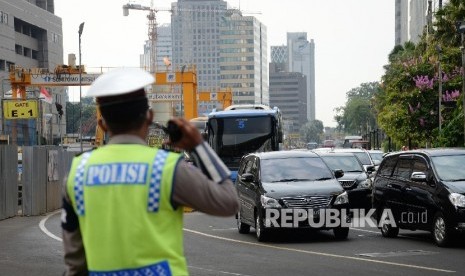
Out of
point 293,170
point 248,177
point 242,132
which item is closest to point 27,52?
point 242,132

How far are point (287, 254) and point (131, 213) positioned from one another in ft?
41.4

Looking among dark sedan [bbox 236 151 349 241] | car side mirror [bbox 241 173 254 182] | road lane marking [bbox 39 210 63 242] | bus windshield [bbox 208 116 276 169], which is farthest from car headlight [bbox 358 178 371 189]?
bus windshield [bbox 208 116 276 169]

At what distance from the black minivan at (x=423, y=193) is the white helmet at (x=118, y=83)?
1304cm

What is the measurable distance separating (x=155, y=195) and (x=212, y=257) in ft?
39.7

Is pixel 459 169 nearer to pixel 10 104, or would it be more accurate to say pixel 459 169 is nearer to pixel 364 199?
pixel 364 199

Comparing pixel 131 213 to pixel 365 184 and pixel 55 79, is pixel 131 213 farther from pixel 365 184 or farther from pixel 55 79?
pixel 55 79

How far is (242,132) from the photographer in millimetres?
35156

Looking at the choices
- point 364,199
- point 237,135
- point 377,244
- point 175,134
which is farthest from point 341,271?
point 237,135

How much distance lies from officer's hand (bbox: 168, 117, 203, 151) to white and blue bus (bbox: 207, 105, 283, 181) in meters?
30.3

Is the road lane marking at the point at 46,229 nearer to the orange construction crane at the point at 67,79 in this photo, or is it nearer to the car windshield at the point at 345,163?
the car windshield at the point at 345,163

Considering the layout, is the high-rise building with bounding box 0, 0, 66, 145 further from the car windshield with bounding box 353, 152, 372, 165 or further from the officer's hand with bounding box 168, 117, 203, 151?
the officer's hand with bounding box 168, 117, 203, 151

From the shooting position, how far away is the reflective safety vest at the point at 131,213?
12.9 feet

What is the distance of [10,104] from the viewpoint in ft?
150

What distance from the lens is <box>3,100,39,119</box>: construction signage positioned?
45031 mm
